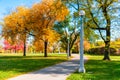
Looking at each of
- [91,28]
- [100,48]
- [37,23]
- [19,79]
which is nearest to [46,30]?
[37,23]

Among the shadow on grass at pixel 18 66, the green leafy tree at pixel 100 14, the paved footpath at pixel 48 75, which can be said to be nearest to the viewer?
the paved footpath at pixel 48 75

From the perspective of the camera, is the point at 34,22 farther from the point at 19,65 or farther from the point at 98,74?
the point at 98,74

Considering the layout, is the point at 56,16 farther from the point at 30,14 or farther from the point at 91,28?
the point at 91,28

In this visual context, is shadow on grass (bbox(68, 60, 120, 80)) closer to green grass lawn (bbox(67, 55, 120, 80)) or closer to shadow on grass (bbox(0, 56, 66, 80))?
green grass lawn (bbox(67, 55, 120, 80))

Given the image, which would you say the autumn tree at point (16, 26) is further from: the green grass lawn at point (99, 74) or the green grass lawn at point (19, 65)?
the green grass lawn at point (99, 74)

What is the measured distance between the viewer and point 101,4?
127 ft

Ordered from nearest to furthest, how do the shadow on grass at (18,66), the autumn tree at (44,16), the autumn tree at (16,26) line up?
the shadow on grass at (18,66) → the autumn tree at (44,16) → the autumn tree at (16,26)

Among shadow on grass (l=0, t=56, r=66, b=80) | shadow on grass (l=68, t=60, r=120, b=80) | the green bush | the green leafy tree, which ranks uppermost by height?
the green leafy tree

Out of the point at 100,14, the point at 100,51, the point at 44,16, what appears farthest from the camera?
the point at 100,51

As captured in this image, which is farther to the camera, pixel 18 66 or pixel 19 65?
pixel 19 65

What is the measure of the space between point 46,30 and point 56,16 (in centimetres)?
304

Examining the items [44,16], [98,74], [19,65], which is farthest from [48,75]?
[44,16]

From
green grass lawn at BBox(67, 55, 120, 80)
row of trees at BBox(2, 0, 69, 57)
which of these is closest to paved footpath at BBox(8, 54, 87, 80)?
green grass lawn at BBox(67, 55, 120, 80)

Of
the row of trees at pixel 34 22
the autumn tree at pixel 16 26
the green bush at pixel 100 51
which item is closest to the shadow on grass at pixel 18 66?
the row of trees at pixel 34 22
